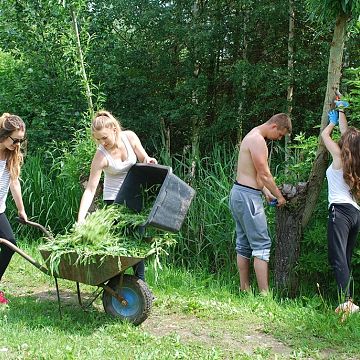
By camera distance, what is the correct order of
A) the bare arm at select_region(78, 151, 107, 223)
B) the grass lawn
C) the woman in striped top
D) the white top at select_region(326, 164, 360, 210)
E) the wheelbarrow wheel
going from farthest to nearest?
1. the woman in striped top
2. the white top at select_region(326, 164, 360, 210)
3. the bare arm at select_region(78, 151, 107, 223)
4. the wheelbarrow wheel
5. the grass lawn

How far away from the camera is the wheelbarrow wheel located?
485 centimetres

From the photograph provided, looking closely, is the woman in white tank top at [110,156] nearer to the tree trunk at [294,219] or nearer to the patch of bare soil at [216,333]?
the patch of bare soil at [216,333]

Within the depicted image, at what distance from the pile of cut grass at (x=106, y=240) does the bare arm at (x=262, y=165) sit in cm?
124

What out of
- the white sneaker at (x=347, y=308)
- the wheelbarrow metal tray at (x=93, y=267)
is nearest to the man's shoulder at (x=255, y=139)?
the white sneaker at (x=347, y=308)

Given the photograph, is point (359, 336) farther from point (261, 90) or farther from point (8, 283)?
point (261, 90)

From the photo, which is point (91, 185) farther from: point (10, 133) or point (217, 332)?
point (217, 332)

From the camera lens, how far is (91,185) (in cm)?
511

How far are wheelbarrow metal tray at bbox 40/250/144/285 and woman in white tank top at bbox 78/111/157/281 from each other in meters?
0.39

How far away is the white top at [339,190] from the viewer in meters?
5.25

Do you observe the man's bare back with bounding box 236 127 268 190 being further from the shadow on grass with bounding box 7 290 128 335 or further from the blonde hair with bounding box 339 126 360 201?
the shadow on grass with bounding box 7 290 128 335

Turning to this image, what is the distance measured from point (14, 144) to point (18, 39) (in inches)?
236

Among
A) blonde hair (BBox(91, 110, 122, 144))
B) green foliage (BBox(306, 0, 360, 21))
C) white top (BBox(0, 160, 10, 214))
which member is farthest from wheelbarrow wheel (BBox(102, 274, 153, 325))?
green foliage (BBox(306, 0, 360, 21))

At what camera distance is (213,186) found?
7.52 m

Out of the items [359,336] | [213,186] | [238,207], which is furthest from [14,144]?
[359,336]
